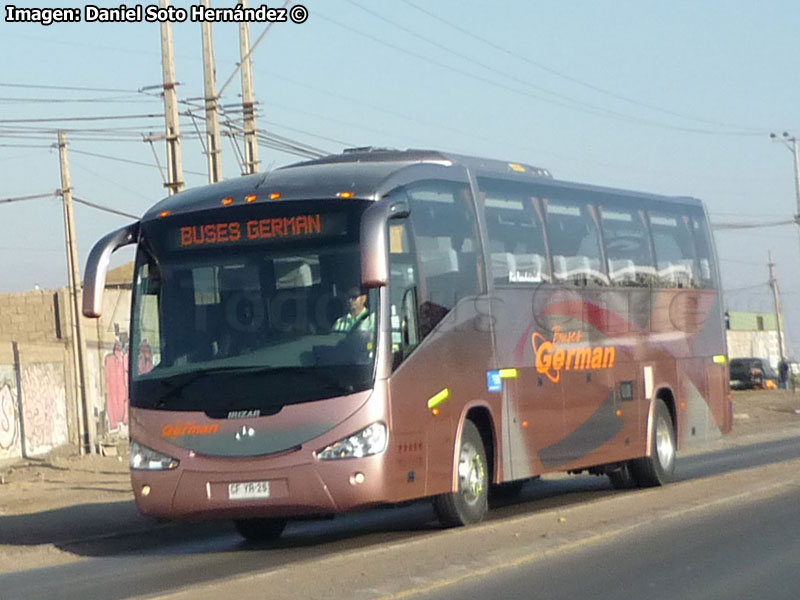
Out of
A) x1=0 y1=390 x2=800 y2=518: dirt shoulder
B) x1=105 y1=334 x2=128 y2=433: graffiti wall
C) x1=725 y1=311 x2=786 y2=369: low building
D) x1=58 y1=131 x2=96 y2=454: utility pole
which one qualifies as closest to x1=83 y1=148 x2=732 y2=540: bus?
x1=0 y1=390 x2=800 y2=518: dirt shoulder

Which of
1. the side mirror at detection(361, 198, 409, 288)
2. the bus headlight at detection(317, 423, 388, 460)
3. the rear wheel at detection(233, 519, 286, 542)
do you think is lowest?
the rear wheel at detection(233, 519, 286, 542)

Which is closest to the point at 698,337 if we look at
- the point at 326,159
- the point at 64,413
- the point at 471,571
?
the point at 326,159

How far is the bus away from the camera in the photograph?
41.1ft

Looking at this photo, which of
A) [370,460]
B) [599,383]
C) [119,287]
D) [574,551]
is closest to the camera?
[574,551]

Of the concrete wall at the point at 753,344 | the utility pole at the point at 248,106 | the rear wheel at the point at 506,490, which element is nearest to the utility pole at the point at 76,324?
the utility pole at the point at 248,106

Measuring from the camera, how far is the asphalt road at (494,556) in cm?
977

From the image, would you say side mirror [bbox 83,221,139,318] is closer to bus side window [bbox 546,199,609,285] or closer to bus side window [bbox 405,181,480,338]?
bus side window [bbox 405,181,480,338]

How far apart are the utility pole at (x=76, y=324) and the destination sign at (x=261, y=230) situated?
20.3 meters

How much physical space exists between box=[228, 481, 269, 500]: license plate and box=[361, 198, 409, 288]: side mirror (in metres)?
2.08

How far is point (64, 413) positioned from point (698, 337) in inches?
729

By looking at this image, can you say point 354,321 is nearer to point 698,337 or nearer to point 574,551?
point 574,551

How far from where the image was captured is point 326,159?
15227 millimetres

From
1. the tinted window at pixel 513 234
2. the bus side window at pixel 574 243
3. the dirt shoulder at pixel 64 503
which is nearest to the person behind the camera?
the dirt shoulder at pixel 64 503

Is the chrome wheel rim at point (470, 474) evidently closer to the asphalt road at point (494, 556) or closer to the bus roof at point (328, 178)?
the asphalt road at point (494, 556)
